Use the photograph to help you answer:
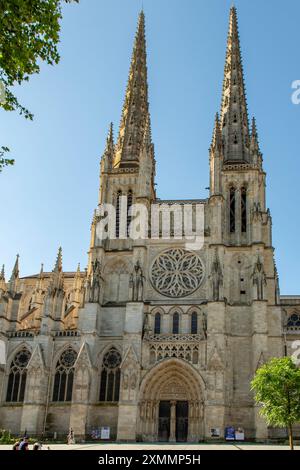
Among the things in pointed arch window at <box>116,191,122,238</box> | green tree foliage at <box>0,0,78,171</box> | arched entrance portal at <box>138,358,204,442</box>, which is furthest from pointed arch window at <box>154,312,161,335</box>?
green tree foliage at <box>0,0,78,171</box>

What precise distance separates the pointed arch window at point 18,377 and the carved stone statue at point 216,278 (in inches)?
569

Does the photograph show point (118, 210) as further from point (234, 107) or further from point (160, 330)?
point (234, 107)

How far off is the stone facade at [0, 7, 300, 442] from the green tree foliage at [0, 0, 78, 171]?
89.8 ft

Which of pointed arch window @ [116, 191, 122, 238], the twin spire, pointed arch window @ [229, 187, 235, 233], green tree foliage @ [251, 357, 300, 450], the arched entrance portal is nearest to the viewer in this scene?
green tree foliage @ [251, 357, 300, 450]

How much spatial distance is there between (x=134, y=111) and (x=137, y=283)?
58.5 feet

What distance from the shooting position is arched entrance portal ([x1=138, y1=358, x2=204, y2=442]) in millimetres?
36094

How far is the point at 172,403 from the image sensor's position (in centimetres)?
3706

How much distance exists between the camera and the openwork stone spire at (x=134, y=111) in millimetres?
46812

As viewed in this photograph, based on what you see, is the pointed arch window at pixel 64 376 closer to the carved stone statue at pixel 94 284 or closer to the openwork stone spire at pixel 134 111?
the carved stone statue at pixel 94 284

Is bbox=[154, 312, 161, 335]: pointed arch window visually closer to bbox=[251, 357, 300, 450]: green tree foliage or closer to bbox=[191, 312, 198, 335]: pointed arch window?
bbox=[191, 312, 198, 335]: pointed arch window

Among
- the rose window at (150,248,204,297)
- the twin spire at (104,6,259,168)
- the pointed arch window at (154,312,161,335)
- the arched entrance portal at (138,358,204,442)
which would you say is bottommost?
the arched entrance portal at (138,358,204,442)

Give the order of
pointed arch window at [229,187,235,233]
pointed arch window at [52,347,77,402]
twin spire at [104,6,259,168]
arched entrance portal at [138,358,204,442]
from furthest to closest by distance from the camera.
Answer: twin spire at [104,6,259,168], pointed arch window at [229,187,235,233], pointed arch window at [52,347,77,402], arched entrance portal at [138,358,204,442]

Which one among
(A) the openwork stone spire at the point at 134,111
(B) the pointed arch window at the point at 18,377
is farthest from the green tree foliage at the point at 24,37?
(A) the openwork stone spire at the point at 134,111

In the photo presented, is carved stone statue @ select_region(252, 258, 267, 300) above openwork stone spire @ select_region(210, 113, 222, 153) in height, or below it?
below
